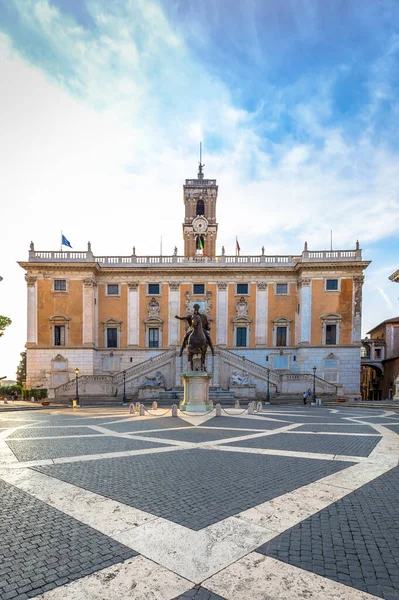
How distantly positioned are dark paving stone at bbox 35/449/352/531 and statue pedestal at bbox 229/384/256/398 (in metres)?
24.2

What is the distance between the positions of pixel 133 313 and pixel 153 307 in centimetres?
254

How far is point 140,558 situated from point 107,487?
2.75 meters

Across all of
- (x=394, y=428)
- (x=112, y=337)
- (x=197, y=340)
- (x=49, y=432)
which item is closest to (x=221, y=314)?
(x=112, y=337)

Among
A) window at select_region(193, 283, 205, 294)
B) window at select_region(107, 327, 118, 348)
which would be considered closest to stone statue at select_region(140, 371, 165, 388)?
window at select_region(107, 327, 118, 348)

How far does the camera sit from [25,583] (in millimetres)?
3457

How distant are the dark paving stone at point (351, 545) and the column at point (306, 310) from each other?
3342 centimetres

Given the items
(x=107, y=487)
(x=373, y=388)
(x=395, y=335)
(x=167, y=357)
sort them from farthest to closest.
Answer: (x=373, y=388)
(x=395, y=335)
(x=167, y=357)
(x=107, y=487)

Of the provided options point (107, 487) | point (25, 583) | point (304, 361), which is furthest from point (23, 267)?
point (25, 583)

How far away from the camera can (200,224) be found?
54469mm

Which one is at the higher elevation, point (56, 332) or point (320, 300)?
point (320, 300)

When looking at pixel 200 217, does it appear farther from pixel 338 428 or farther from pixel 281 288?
pixel 338 428

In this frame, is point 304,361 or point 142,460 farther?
point 304,361

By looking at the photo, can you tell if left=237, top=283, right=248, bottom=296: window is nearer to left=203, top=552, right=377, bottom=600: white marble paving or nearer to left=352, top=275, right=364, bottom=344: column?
left=352, top=275, right=364, bottom=344: column

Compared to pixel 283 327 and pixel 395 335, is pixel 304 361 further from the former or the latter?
pixel 395 335
